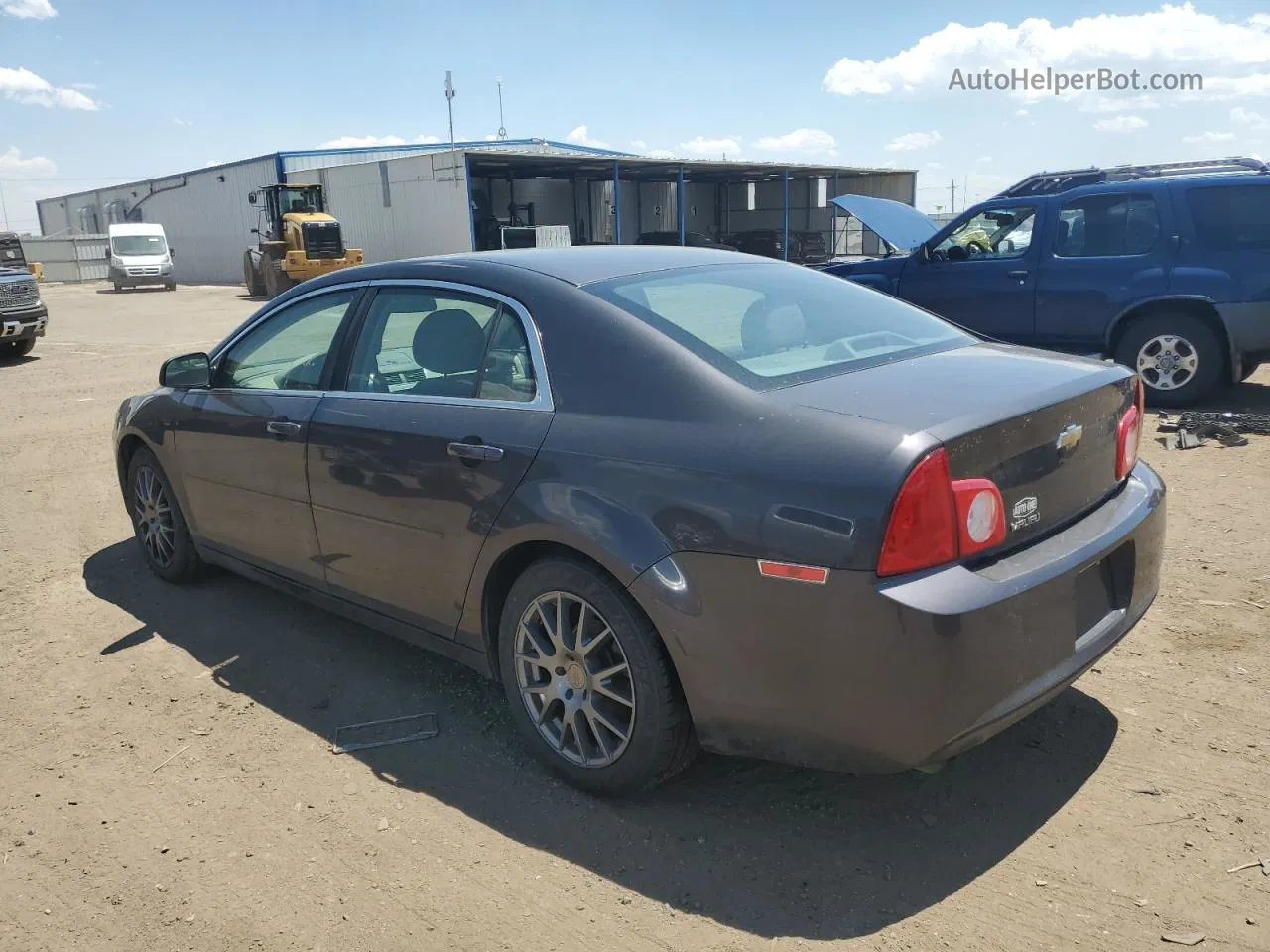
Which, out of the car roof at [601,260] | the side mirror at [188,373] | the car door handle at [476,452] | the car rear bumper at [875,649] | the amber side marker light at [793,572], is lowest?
the car rear bumper at [875,649]

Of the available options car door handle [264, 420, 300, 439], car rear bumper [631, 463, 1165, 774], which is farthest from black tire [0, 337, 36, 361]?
car rear bumper [631, 463, 1165, 774]

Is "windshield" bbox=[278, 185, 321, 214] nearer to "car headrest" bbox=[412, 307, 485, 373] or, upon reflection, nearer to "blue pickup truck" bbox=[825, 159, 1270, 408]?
"blue pickup truck" bbox=[825, 159, 1270, 408]

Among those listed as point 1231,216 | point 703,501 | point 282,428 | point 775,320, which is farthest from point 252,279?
point 703,501


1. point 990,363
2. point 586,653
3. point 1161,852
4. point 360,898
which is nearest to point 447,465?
point 586,653

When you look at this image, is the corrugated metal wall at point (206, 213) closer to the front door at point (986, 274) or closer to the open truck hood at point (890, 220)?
the open truck hood at point (890, 220)

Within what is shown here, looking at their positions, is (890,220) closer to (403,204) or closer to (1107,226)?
(1107,226)

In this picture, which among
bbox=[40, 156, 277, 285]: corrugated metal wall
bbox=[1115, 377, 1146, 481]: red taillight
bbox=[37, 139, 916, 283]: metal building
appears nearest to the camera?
bbox=[1115, 377, 1146, 481]: red taillight

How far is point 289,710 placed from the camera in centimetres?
373

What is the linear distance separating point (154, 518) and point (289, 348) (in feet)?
4.79

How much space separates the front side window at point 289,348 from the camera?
3.94 metres

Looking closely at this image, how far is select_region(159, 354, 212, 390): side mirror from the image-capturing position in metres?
4.46

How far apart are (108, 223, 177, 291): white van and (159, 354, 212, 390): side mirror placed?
37.4 metres

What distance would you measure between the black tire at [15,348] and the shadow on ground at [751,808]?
48.4ft

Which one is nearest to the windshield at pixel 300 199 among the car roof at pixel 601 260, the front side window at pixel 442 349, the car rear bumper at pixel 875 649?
the front side window at pixel 442 349
